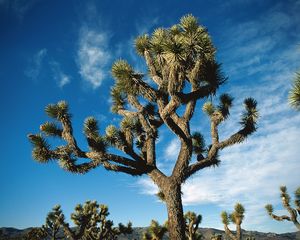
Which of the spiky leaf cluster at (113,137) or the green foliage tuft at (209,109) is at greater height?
the green foliage tuft at (209,109)

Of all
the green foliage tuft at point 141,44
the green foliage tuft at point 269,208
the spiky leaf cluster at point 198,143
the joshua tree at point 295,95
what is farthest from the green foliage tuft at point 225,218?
the joshua tree at point 295,95

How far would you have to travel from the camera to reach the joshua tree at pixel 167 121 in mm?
7910

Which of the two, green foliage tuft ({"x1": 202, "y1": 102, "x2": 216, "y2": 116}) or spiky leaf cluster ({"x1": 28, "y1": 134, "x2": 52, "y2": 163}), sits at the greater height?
green foliage tuft ({"x1": 202, "y1": 102, "x2": 216, "y2": 116})

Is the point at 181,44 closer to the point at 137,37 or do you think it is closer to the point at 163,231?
the point at 137,37

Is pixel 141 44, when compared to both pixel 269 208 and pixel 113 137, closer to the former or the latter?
pixel 113 137

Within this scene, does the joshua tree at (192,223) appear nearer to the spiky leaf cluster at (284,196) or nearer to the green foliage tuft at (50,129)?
the spiky leaf cluster at (284,196)

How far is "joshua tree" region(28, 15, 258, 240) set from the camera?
7.91m

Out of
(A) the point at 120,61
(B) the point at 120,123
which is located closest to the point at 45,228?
(B) the point at 120,123

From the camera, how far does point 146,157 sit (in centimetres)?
945

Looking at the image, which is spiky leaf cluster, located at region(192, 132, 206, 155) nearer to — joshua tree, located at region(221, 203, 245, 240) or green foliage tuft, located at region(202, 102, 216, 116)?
green foliage tuft, located at region(202, 102, 216, 116)

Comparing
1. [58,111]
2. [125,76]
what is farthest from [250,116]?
[58,111]

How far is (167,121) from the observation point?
768 cm

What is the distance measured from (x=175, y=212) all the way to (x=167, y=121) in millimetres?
2411

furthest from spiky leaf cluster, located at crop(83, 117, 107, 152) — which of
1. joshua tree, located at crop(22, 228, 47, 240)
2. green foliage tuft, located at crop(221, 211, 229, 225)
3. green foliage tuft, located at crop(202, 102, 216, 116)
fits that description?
joshua tree, located at crop(22, 228, 47, 240)
